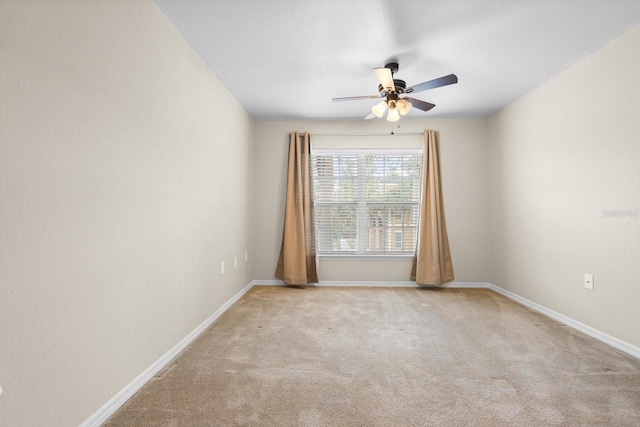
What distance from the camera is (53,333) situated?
Result: 51.5 inches

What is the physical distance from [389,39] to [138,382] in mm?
2901

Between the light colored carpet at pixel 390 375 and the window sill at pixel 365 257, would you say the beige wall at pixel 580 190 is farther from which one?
the window sill at pixel 365 257

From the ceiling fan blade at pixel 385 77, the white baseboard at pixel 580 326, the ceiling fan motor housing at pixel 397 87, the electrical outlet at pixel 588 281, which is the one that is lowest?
the white baseboard at pixel 580 326

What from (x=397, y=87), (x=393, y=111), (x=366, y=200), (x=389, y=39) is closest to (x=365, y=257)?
(x=366, y=200)

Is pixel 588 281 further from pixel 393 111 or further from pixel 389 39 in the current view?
pixel 389 39

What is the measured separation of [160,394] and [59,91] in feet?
5.30

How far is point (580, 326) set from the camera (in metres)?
2.84

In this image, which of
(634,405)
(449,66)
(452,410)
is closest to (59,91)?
(452,410)

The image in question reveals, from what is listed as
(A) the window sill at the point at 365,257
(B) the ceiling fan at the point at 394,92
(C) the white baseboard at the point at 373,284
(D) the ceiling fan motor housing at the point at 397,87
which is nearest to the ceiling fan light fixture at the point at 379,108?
(B) the ceiling fan at the point at 394,92

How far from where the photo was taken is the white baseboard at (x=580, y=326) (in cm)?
237

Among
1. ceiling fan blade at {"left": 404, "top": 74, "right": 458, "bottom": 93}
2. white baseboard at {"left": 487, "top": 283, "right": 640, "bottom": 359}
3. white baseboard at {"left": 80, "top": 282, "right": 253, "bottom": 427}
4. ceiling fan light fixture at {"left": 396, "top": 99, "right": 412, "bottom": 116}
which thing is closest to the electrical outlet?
white baseboard at {"left": 487, "top": 283, "right": 640, "bottom": 359}

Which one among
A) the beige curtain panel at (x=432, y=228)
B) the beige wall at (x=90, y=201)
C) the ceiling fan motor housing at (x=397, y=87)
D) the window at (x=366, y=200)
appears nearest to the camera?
the beige wall at (x=90, y=201)

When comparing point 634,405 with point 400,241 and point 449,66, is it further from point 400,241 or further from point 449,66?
point 400,241

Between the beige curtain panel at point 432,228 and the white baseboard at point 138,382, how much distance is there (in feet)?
9.47
